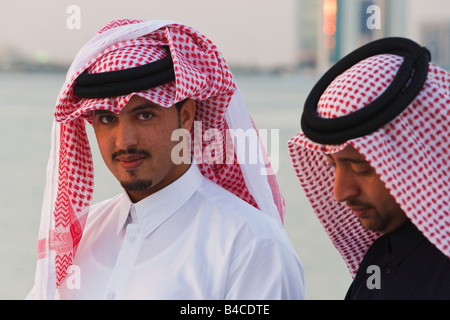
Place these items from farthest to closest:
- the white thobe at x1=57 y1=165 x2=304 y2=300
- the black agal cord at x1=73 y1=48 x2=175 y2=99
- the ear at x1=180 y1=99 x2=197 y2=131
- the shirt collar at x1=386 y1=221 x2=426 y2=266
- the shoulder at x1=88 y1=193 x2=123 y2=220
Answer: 1. the shoulder at x1=88 y1=193 x2=123 y2=220
2. the ear at x1=180 y1=99 x2=197 y2=131
3. the black agal cord at x1=73 y1=48 x2=175 y2=99
4. the white thobe at x1=57 y1=165 x2=304 y2=300
5. the shirt collar at x1=386 y1=221 x2=426 y2=266

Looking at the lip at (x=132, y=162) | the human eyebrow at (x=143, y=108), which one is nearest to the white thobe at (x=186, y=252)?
the lip at (x=132, y=162)

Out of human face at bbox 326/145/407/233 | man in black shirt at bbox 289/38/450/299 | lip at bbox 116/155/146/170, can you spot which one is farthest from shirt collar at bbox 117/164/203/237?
human face at bbox 326/145/407/233

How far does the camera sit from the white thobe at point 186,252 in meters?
2.32

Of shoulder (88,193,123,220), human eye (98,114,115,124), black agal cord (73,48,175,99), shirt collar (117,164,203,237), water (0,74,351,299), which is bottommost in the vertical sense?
water (0,74,351,299)

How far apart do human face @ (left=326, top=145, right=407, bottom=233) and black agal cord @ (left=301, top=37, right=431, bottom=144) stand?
0.20 feet

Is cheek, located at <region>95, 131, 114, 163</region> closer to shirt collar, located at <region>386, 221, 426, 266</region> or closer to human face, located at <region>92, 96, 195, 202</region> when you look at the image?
human face, located at <region>92, 96, 195, 202</region>

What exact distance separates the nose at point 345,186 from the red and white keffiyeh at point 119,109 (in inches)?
22.6

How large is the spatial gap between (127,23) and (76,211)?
0.65 metres

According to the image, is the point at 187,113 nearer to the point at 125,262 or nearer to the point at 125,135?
the point at 125,135

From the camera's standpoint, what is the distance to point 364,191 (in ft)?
6.92

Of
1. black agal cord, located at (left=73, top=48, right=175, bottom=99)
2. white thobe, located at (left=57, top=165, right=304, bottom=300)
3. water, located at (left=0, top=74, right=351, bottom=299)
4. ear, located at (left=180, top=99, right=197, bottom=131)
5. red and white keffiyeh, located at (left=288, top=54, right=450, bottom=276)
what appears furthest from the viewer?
water, located at (left=0, top=74, right=351, bottom=299)

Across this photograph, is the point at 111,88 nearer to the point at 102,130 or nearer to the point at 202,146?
the point at 102,130

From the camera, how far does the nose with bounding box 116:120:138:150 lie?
2.44m
